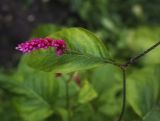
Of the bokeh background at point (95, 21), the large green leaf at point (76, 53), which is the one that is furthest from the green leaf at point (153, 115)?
the bokeh background at point (95, 21)

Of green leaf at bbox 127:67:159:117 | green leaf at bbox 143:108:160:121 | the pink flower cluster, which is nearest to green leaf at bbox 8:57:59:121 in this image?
green leaf at bbox 127:67:159:117

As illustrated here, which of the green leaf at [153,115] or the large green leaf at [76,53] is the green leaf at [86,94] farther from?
the large green leaf at [76,53]

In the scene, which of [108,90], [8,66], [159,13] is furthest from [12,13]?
[108,90]

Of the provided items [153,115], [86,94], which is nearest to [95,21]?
[86,94]

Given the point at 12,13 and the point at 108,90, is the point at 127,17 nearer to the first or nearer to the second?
the point at 12,13

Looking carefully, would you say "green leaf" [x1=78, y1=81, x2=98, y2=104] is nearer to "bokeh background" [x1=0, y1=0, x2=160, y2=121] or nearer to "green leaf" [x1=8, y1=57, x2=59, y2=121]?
"green leaf" [x1=8, y1=57, x2=59, y2=121]

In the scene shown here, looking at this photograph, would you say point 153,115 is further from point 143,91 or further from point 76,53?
point 76,53
